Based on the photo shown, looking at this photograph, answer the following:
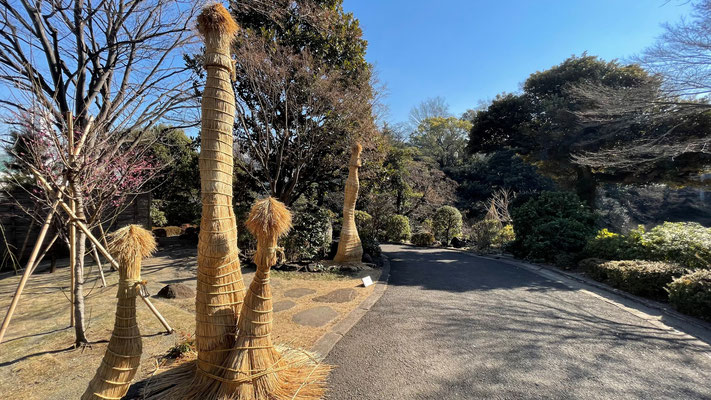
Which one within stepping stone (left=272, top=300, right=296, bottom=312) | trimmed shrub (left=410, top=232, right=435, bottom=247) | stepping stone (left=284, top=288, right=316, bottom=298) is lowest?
stepping stone (left=272, top=300, right=296, bottom=312)

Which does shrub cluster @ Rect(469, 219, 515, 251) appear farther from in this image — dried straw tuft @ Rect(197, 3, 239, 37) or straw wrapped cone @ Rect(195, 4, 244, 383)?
dried straw tuft @ Rect(197, 3, 239, 37)

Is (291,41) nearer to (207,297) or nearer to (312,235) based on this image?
(312,235)

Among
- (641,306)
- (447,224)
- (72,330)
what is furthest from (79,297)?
(447,224)

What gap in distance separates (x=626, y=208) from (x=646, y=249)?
17612 mm

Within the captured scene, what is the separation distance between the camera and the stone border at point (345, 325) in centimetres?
304

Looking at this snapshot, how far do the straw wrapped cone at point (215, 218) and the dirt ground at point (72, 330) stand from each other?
3.53 feet

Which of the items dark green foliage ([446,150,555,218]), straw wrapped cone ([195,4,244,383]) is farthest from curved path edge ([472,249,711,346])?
dark green foliage ([446,150,555,218])

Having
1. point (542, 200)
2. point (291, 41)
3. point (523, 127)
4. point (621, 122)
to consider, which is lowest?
point (542, 200)

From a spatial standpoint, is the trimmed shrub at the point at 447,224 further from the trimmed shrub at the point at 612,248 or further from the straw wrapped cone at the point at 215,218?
the straw wrapped cone at the point at 215,218

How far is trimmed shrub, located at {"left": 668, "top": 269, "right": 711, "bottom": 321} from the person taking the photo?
12.6ft

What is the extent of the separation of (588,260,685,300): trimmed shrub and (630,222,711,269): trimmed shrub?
54 cm

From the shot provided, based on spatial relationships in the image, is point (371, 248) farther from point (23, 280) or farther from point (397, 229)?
point (23, 280)

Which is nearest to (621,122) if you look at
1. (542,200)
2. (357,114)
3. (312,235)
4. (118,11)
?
(542,200)

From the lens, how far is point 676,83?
6.71 metres
